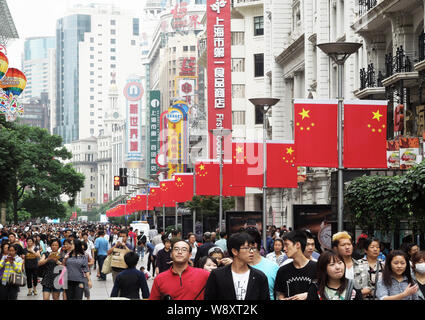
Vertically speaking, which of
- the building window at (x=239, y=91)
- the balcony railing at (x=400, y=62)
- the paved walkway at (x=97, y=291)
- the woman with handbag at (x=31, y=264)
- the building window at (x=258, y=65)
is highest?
the building window at (x=258, y=65)

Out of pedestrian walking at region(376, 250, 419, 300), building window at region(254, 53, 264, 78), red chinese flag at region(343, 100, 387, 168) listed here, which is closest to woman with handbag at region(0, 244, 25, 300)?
red chinese flag at region(343, 100, 387, 168)

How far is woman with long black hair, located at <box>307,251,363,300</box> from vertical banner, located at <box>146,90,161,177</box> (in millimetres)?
121261

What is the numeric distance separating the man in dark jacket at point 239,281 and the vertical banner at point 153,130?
398 ft

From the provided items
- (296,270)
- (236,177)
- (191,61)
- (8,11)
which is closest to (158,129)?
(191,61)

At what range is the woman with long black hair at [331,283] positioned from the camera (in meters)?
8.07

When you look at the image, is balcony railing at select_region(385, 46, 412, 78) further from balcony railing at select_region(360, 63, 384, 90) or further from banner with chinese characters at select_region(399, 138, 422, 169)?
banner with chinese characters at select_region(399, 138, 422, 169)

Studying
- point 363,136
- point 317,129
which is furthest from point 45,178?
point 363,136

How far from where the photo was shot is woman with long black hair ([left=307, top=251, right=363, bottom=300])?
807 centimetres

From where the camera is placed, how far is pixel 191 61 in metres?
146

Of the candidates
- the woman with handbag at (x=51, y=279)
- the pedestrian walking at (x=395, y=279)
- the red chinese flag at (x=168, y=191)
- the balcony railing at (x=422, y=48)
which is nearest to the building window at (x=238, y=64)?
the red chinese flag at (x=168, y=191)

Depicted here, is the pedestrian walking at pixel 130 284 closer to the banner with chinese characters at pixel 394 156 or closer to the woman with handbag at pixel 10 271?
the woman with handbag at pixel 10 271

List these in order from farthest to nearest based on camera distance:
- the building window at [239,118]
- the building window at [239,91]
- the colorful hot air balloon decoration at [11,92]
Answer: the building window at [239,118] → the building window at [239,91] → the colorful hot air balloon decoration at [11,92]
